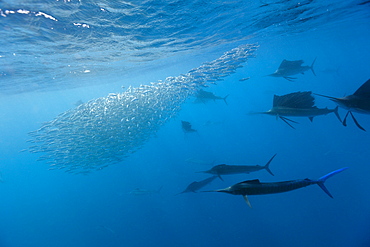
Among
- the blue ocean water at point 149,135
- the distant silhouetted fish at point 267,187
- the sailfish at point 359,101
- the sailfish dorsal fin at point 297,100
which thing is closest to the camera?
the distant silhouetted fish at point 267,187

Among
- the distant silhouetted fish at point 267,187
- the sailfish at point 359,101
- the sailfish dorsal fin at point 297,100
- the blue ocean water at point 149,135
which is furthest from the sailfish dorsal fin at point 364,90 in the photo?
the blue ocean water at point 149,135

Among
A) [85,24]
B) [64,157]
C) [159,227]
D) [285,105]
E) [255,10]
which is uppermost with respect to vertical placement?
[85,24]

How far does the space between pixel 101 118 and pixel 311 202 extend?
13065 mm

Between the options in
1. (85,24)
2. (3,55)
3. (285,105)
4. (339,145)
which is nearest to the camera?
(285,105)

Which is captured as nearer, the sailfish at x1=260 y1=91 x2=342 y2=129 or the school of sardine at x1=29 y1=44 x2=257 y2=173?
the sailfish at x1=260 y1=91 x2=342 y2=129

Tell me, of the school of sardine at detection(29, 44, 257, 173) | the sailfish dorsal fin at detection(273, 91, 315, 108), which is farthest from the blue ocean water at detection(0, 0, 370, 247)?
the sailfish dorsal fin at detection(273, 91, 315, 108)

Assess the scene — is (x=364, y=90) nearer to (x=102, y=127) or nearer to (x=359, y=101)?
(x=359, y=101)

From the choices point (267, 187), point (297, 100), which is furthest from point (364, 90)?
point (267, 187)

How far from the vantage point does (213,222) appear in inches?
458

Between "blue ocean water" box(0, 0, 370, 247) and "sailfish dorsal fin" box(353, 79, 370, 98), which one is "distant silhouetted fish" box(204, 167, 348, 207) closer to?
"sailfish dorsal fin" box(353, 79, 370, 98)

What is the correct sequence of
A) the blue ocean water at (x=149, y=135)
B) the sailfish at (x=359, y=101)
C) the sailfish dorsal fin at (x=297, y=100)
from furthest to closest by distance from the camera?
1. the blue ocean water at (x=149, y=135)
2. the sailfish dorsal fin at (x=297, y=100)
3. the sailfish at (x=359, y=101)

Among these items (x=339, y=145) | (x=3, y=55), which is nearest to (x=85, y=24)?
(x=3, y=55)

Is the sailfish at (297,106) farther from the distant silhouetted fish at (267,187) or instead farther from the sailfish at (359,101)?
the distant silhouetted fish at (267,187)

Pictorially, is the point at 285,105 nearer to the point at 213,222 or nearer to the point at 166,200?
the point at 213,222
